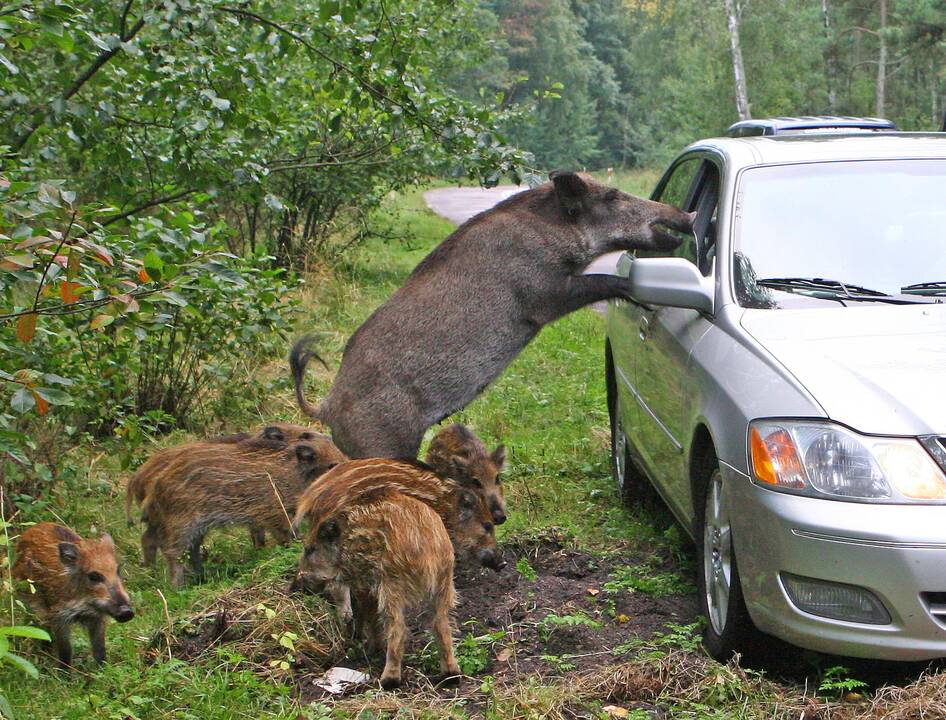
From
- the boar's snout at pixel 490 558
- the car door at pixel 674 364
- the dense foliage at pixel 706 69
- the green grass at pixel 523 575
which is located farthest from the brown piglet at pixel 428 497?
the dense foliage at pixel 706 69

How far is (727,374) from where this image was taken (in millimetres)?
4844

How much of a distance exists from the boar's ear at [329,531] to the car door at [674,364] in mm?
1600

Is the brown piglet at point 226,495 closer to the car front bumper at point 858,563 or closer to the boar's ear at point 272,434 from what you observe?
the boar's ear at point 272,434

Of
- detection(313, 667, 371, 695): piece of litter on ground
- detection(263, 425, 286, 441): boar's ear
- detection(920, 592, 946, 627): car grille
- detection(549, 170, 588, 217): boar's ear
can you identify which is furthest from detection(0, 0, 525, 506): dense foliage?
detection(920, 592, 946, 627): car grille

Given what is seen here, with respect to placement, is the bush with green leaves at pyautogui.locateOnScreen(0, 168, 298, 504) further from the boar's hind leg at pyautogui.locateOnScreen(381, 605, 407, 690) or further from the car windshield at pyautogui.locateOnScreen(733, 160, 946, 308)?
the car windshield at pyautogui.locateOnScreen(733, 160, 946, 308)

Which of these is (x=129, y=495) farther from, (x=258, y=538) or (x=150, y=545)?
(x=258, y=538)

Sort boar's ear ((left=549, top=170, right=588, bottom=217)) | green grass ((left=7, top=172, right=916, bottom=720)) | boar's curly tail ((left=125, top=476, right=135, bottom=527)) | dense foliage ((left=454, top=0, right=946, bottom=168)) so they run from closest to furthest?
1. green grass ((left=7, top=172, right=916, bottom=720))
2. boar's ear ((left=549, top=170, right=588, bottom=217))
3. boar's curly tail ((left=125, top=476, right=135, bottom=527))
4. dense foliage ((left=454, top=0, right=946, bottom=168))

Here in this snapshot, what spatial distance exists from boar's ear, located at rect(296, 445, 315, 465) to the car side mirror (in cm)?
238

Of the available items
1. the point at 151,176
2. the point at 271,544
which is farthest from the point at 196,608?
the point at 151,176

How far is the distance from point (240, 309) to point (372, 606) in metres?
4.13

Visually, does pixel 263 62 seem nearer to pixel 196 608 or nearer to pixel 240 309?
pixel 240 309

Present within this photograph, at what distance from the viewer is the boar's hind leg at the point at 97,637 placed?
547 centimetres

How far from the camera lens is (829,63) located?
43.3m

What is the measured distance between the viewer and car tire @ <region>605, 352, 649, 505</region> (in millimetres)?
7496
